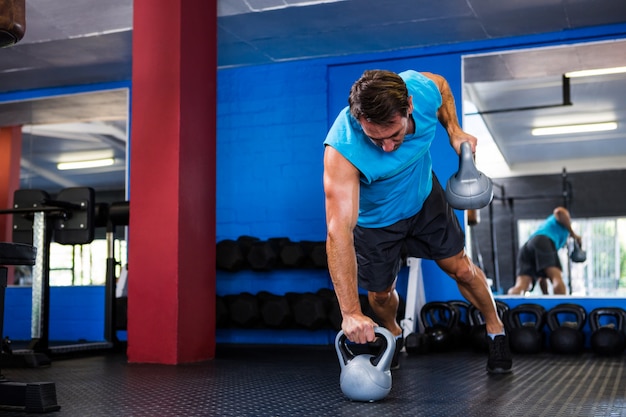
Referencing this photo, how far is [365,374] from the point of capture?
2.08 m

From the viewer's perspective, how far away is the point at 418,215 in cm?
264

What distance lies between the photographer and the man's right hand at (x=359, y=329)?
1970mm

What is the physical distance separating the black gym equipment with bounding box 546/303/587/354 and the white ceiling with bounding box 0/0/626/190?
5.82 feet

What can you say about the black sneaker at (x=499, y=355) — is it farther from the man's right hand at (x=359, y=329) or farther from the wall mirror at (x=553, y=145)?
the wall mirror at (x=553, y=145)

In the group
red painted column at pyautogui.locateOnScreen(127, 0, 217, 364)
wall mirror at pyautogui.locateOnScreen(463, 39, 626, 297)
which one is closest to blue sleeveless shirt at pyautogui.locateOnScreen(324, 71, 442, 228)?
red painted column at pyautogui.locateOnScreen(127, 0, 217, 364)

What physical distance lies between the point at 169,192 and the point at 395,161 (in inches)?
65.4

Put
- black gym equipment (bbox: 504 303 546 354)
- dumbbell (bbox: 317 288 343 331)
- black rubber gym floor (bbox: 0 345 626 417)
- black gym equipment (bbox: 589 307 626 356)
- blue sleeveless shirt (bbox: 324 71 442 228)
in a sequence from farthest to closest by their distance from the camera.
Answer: dumbbell (bbox: 317 288 343 331)
black gym equipment (bbox: 504 303 546 354)
black gym equipment (bbox: 589 307 626 356)
blue sleeveless shirt (bbox: 324 71 442 228)
black rubber gym floor (bbox: 0 345 626 417)

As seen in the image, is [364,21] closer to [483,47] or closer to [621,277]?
[483,47]

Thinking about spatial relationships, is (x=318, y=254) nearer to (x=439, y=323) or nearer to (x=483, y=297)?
(x=439, y=323)

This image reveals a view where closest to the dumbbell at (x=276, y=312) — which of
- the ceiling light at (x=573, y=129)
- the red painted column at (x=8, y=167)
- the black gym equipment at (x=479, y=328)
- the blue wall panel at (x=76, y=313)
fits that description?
the black gym equipment at (x=479, y=328)

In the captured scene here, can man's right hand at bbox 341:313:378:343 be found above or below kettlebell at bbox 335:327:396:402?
above

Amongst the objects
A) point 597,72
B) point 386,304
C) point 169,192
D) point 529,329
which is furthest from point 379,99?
point 597,72

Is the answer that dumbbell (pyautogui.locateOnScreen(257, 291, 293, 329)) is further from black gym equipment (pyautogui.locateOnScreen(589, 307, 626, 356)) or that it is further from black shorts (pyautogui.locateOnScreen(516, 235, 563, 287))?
black shorts (pyautogui.locateOnScreen(516, 235, 563, 287))

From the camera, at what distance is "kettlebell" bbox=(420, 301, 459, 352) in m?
Result: 4.09
